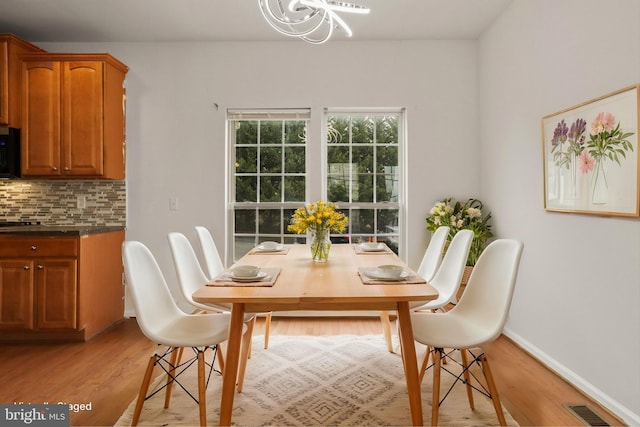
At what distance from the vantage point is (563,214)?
2.76 metres

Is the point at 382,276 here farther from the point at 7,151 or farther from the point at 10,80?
the point at 10,80

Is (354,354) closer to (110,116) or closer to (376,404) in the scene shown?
(376,404)

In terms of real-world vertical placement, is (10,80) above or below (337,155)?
above

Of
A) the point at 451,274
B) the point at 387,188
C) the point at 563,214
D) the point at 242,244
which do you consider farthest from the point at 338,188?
the point at 563,214

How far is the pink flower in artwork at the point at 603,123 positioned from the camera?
2282 millimetres

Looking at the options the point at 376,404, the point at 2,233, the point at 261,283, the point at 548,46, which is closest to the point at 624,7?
Result: the point at 548,46

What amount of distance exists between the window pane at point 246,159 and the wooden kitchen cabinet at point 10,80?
6.26 feet

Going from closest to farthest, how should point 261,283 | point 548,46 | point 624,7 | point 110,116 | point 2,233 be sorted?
point 261,283 < point 624,7 < point 548,46 < point 2,233 < point 110,116

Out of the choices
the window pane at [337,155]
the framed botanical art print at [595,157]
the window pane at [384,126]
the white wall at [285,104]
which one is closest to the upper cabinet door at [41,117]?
the white wall at [285,104]

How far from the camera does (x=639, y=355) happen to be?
2.10 m

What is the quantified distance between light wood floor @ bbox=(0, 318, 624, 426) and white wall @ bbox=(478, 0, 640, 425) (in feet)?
0.64

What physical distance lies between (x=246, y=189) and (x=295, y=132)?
2.51 feet

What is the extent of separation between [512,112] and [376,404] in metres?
2.53

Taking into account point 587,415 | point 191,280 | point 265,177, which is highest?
point 265,177
